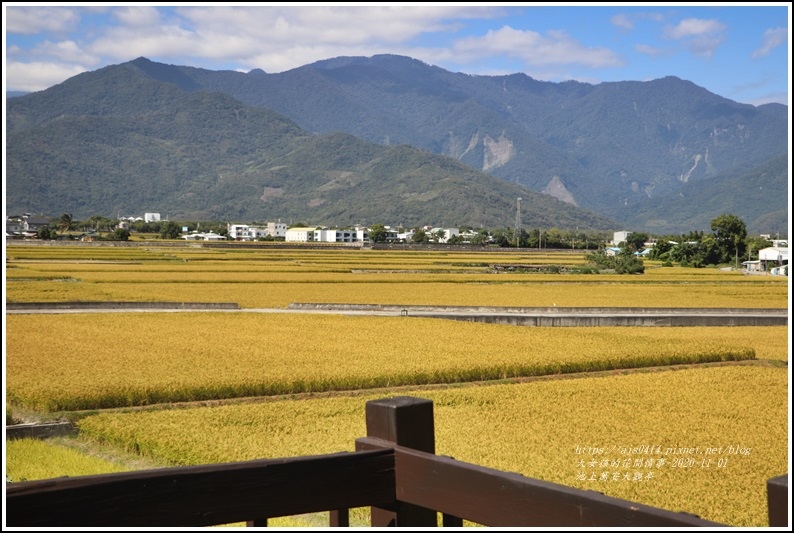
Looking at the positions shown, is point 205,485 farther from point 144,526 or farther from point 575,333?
point 575,333

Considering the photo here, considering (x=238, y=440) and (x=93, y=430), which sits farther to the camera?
(x=93, y=430)

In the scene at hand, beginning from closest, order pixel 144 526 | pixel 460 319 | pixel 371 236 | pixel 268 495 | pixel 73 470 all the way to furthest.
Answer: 1. pixel 144 526
2. pixel 268 495
3. pixel 73 470
4. pixel 460 319
5. pixel 371 236

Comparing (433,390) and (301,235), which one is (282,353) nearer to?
(433,390)

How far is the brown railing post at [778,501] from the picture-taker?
2.39 m

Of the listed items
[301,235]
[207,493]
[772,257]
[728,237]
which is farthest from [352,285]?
[301,235]

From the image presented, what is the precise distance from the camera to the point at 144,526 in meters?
2.66

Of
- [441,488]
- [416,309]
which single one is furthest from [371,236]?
[441,488]

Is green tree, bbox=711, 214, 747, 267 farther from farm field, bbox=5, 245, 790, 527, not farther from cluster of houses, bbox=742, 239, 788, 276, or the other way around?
farm field, bbox=5, 245, 790, 527

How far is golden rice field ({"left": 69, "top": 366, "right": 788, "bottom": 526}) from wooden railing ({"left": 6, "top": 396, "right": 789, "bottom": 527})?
6.31 meters

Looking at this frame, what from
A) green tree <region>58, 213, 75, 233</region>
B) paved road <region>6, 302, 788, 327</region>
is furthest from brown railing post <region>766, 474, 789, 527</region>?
green tree <region>58, 213, 75, 233</region>

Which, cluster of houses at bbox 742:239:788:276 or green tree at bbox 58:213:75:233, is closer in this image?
cluster of houses at bbox 742:239:788:276

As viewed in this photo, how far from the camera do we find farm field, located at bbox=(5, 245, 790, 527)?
37.2 feet

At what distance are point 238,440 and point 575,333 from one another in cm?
1787

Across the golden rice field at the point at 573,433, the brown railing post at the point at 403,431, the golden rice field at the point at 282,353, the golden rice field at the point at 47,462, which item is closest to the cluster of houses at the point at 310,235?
the golden rice field at the point at 282,353
